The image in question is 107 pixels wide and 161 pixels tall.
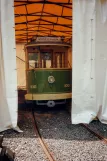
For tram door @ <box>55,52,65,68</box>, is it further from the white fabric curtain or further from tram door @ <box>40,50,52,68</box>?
the white fabric curtain

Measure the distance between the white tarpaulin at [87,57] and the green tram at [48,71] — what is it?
2.07 meters

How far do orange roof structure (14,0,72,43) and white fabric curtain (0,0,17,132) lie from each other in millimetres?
1572

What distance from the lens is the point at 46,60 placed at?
7688 millimetres

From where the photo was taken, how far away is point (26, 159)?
3523 mm

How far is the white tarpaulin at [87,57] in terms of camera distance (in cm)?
523

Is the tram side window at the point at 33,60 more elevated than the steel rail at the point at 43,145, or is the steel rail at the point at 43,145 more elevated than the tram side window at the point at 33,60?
the tram side window at the point at 33,60

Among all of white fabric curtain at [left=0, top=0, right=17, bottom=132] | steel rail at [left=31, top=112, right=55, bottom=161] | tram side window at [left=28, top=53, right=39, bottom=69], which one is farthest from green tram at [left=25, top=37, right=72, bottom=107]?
white fabric curtain at [left=0, top=0, right=17, bottom=132]

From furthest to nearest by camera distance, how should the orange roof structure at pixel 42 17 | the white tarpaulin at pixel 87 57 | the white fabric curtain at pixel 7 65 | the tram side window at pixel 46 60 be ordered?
the tram side window at pixel 46 60 < the orange roof structure at pixel 42 17 < the white tarpaulin at pixel 87 57 < the white fabric curtain at pixel 7 65

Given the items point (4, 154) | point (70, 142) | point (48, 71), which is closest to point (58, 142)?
point (70, 142)

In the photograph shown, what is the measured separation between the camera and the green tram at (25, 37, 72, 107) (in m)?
7.41

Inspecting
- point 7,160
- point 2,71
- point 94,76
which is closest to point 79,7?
point 94,76

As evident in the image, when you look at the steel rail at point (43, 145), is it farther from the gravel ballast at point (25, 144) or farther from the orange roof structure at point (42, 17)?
the orange roof structure at point (42, 17)

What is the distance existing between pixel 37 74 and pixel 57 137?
3.15m

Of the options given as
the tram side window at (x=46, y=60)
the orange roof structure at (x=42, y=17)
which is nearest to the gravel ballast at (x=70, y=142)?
the tram side window at (x=46, y=60)
